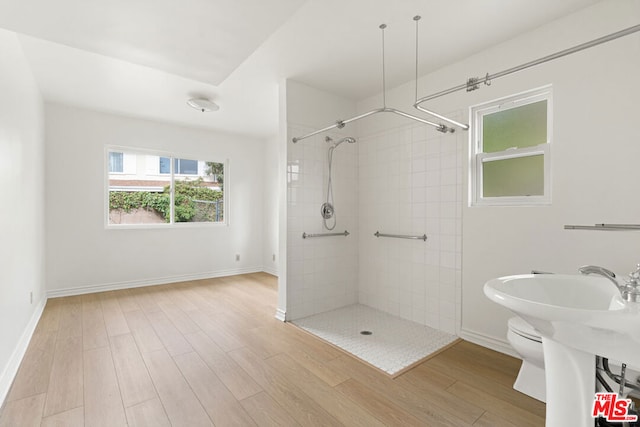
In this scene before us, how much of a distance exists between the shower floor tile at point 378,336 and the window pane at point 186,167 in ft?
10.6

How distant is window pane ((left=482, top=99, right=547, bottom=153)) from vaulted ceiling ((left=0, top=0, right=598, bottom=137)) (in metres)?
0.57

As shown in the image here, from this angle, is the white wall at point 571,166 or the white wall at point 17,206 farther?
the white wall at point 17,206

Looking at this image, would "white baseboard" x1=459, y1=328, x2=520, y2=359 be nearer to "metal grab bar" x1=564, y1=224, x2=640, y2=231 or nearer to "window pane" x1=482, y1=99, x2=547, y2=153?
"metal grab bar" x1=564, y1=224, x2=640, y2=231

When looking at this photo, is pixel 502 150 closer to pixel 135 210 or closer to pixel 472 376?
pixel 472 376

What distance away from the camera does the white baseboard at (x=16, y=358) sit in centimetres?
184

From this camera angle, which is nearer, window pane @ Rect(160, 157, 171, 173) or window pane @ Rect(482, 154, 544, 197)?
window pane @ Rect(482, 154, 544, 197)

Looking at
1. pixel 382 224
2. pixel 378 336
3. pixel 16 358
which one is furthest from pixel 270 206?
pixel 16 358

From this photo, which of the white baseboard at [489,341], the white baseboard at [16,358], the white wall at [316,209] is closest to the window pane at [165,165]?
the white baseboard at [16,358]

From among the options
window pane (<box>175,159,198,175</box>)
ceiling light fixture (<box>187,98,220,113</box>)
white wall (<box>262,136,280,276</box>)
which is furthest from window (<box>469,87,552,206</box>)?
window pane (<box>175,159,198,175</box>)

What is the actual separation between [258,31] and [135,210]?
12.4 feet

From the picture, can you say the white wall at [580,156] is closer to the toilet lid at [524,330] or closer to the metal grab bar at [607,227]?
the metal grab bar at [607,227]

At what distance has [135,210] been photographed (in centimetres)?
451

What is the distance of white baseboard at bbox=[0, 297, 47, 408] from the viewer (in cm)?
184

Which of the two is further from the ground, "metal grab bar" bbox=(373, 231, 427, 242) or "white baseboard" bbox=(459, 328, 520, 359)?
"metal grab bar" bbox=(373, 231, 427, 242)
